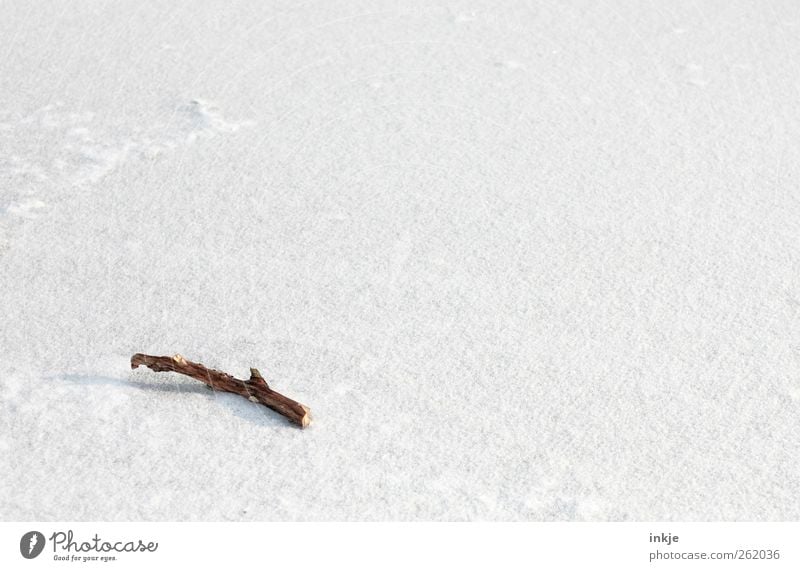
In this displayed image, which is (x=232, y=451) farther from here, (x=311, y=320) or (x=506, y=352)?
(x=506, y=352)

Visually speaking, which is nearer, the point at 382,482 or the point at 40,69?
the point at 382,482

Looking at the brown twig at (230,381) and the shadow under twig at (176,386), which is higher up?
the brown twig at (230,381)

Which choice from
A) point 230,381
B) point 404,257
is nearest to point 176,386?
point 230,381

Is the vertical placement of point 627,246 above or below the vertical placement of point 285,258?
above

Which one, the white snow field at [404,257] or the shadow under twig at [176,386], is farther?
the shadow under twig at [176,386]

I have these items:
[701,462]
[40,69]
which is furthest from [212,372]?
[40,69]
